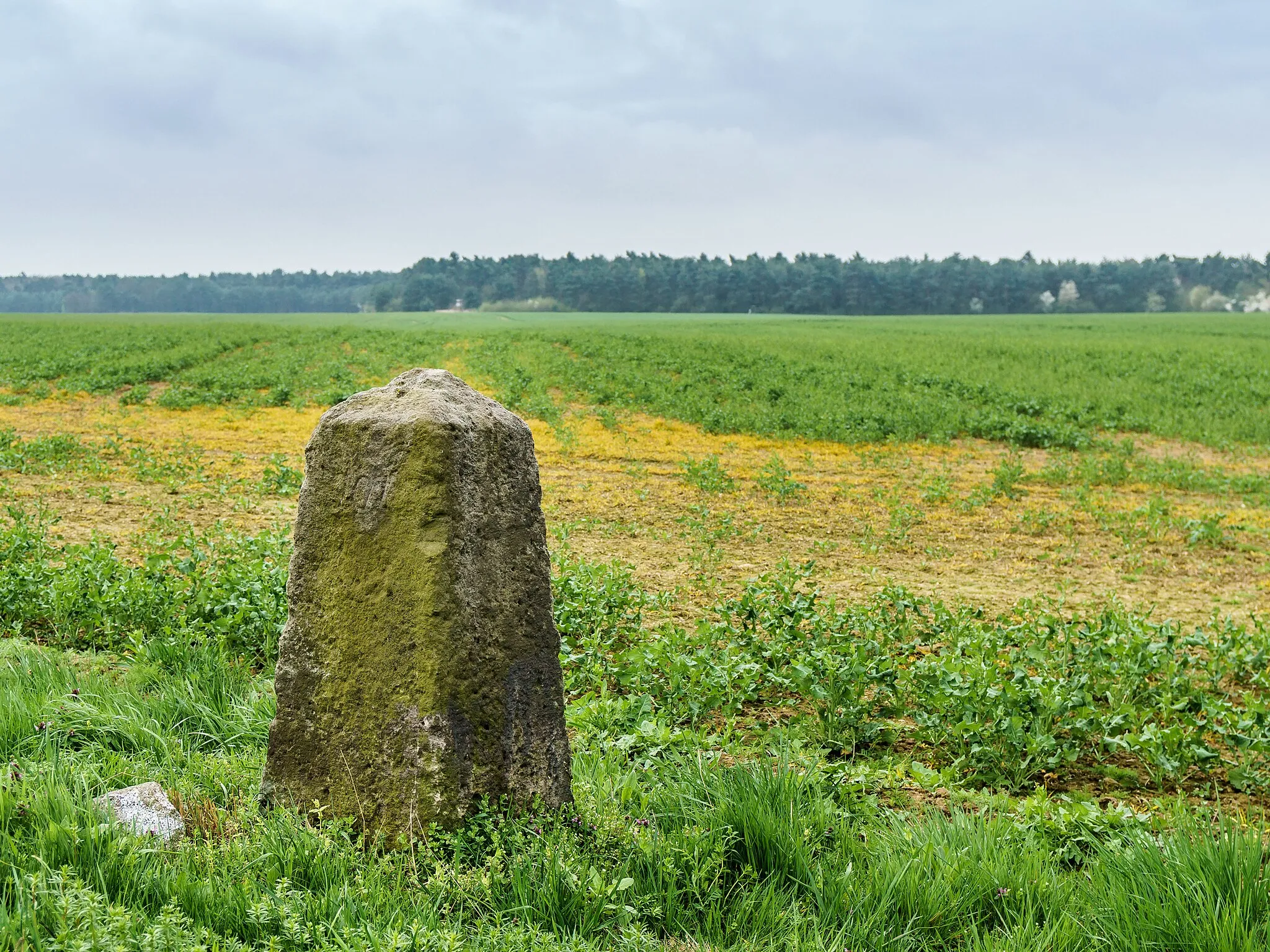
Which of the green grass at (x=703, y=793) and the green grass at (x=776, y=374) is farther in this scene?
the green grass at (x=776, y=374)

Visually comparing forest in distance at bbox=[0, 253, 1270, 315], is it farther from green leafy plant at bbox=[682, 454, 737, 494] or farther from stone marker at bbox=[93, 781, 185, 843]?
stone marker at bbox=[93, 781, 185, 843]

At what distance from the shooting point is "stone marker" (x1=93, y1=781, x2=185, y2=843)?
3100 millimetres

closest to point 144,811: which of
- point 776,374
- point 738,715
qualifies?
point 738,715

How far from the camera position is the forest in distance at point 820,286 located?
98.2m

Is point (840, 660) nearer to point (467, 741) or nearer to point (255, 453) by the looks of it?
point (467, 741)

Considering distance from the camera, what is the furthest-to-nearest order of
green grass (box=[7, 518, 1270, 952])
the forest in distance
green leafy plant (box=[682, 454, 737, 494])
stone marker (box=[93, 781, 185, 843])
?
the forest in distance < green leafy plant (box=[682, 454, 737, 494]) < stone marker (box=[93, 781, 185, 843]) < green grass (box=[7, 518, 1270, 952])

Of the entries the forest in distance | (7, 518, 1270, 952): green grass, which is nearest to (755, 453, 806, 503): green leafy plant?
(7, 518, 1270, 952): green grass

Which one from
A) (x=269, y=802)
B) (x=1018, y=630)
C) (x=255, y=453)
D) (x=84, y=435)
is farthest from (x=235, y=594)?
(x=84, y=435)

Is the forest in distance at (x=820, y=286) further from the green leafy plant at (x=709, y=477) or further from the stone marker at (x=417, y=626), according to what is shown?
the stone marker at (x=417, y=626)

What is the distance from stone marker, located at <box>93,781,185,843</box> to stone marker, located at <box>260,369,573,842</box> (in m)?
0.35

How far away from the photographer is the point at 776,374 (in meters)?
26.8

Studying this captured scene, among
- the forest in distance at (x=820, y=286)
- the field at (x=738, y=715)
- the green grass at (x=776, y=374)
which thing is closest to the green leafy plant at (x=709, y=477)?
the field at (x=738, y=715)

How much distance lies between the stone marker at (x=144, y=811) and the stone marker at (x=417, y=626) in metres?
0.35

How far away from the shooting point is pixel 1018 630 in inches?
250
